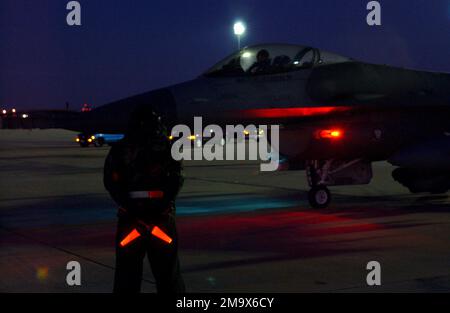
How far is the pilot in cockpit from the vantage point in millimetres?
11984

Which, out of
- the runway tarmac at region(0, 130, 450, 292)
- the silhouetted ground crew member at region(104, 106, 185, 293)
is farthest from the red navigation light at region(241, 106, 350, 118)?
the silhouetted ground crew member at region(104, 106, 185, 293)

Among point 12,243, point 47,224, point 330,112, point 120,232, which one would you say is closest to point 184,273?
point 120,232

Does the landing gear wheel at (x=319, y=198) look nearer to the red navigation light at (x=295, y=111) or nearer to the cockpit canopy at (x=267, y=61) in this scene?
the red navigation light at (x=295, y=111)

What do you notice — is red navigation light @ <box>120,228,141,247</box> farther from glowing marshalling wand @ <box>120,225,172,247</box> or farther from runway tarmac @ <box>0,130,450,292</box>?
runway tarmac @ <box>0,130,450,292</box>

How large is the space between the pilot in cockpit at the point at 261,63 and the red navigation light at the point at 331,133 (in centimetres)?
135

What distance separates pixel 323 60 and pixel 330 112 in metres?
0.97

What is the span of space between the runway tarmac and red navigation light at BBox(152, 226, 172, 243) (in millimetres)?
1539

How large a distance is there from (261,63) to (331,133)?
5.20 ft

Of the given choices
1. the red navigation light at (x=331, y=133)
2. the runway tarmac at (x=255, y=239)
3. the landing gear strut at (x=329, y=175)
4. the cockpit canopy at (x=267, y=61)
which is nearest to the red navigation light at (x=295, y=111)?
the red navigation light at (x=331, y=133)

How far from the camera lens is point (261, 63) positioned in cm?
1206

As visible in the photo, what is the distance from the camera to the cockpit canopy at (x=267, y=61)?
39.3ft

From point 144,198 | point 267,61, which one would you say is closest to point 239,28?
point 267,61

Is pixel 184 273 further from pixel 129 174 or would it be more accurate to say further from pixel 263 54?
pixel 263 54

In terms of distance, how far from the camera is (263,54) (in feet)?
39.8
